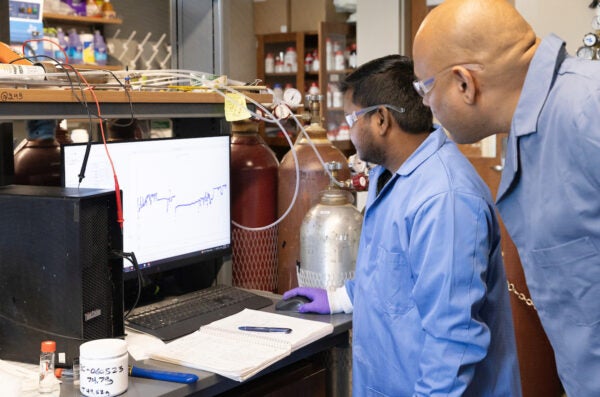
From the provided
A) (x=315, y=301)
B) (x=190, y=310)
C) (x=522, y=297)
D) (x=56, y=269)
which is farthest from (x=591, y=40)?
(x=56, y=269)

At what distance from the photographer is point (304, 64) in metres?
6.37

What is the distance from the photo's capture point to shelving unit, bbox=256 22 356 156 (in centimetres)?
614

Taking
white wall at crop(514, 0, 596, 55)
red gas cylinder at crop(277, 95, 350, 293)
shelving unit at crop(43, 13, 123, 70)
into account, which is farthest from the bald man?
shelving unit at crop(43, 13, 123, 70)

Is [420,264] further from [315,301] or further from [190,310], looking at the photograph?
[190,310]

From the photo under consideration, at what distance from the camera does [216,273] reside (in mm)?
2121

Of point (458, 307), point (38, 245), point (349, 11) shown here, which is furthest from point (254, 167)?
point (349, 11)

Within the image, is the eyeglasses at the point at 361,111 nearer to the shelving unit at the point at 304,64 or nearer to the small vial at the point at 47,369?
the small vial at the point at 47,369

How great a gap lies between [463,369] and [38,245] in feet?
2.80

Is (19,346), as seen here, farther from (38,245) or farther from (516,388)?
(516,388)

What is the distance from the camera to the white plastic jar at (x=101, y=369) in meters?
1.30

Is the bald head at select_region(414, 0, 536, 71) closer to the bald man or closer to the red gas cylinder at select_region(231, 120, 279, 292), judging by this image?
the bald man

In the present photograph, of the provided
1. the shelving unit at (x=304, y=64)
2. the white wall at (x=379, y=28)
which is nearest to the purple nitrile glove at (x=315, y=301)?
the white wall at (x=379, y=28)

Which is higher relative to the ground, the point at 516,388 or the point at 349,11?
the point at 349,11

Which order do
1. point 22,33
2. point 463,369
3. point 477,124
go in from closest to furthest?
point 477,124
point 463,369
point 22,33
